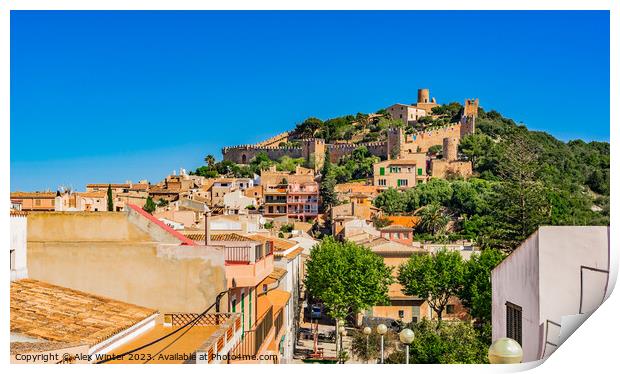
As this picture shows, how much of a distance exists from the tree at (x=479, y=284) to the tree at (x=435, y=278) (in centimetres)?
44

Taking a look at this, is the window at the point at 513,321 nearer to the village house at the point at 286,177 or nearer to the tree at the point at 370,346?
the tree at the point at 370,346

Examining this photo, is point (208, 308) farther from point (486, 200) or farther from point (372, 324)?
point (486, 200)

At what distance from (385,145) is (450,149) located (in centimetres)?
706

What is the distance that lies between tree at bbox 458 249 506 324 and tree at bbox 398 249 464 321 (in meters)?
0.44

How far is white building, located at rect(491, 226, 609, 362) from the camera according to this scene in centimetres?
637

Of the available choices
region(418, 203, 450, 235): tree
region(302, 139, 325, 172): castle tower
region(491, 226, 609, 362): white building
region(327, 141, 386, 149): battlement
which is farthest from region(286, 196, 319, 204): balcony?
region(491, 226, 609, 362): white building

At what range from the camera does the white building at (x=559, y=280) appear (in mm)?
6367

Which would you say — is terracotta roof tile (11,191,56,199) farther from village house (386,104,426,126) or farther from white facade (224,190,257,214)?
village house (386,104,426,126)

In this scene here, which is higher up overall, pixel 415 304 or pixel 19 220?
pixel 19 220

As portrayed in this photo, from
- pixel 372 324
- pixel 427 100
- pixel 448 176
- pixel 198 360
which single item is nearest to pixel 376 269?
pixel 372 324

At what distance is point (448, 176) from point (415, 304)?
101ft

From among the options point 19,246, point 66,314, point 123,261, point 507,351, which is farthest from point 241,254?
point 507,351

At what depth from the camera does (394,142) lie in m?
68.4

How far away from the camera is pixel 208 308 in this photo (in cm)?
876
